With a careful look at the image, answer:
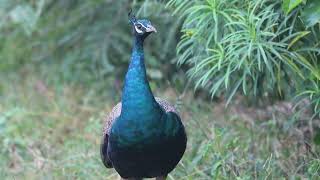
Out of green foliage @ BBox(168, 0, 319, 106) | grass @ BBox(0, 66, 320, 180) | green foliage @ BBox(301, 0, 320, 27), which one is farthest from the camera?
grass @ BBox(0, 66, 320, 180)

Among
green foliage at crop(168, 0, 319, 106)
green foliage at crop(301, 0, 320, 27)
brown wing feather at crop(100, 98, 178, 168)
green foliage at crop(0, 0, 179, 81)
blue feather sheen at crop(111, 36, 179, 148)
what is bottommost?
green foliage at crop(0, 0, 179, 81)

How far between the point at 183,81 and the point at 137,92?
2346 mm

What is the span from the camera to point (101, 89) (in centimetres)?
702

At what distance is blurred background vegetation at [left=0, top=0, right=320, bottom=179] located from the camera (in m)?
4.57

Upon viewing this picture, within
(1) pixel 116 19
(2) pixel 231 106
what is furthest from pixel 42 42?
(2) pixel 231 106

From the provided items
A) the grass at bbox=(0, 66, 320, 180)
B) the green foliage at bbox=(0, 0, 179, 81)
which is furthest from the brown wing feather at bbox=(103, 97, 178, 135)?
the green foliage at bbox=(0, 0, 179, 81)

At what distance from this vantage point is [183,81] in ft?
21.7

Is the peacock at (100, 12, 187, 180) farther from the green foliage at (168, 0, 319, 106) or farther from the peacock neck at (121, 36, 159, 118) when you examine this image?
the green foliage at (168, 0, 319, 106)

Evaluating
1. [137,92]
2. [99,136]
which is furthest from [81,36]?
[137,92]

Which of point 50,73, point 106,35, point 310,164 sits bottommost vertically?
point 50,73

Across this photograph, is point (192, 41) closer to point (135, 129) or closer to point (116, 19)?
point (135, 129)

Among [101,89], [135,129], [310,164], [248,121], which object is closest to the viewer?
[135,129]

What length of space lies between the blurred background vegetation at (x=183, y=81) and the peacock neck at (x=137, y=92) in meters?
0.44

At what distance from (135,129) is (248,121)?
1786mm
